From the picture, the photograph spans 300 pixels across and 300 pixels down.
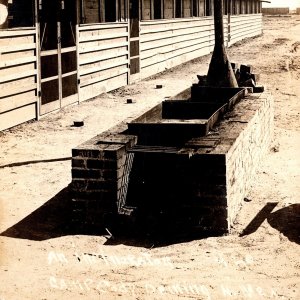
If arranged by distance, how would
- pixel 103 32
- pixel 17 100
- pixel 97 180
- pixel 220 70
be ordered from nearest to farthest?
pixel 97 180 → pixel 220 70 → pixel 17 100 → pixel 103 32

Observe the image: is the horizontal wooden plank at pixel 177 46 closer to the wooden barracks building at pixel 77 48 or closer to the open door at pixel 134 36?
the wooden barracks building at pixel 77 48

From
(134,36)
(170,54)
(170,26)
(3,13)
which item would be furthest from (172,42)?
(3,13)

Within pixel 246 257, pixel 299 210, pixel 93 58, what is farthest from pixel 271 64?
pixel 246 257

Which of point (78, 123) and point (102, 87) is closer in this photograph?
point (78, 123)

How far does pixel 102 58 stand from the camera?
42.3 ft

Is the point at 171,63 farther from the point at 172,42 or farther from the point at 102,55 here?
the point at 102,55

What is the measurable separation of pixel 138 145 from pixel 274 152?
3.23 m

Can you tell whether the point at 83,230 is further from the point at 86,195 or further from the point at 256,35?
the point at 256,35

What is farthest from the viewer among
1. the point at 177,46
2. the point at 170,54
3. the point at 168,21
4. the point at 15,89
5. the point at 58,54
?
the point at 177,46

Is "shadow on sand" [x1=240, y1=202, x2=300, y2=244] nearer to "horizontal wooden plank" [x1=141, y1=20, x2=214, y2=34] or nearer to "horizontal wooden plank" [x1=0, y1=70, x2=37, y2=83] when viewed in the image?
"horizontal wooden plank" [x1=0, y1=70, x2=37, y2=83]

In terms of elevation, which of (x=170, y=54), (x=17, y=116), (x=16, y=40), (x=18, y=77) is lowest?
(x=17, y=116)

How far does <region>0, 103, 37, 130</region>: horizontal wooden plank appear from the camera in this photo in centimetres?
888

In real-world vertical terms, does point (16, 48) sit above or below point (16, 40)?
below

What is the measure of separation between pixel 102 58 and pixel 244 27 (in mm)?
24362
